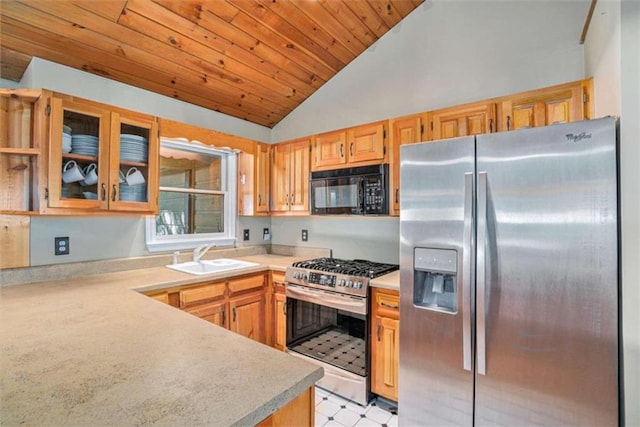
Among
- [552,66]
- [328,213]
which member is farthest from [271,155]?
[552,66]

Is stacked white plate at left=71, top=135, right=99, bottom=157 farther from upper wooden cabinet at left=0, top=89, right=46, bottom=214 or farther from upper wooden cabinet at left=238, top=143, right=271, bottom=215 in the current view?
upper wooden cabinet at left=238, top=143, right=271, bottom=215

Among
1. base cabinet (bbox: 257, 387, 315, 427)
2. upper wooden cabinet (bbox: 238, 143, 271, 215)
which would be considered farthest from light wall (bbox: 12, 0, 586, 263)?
base cabinet (bbox: 257, 387, 315, 427)

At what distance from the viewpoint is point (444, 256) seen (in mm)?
1611

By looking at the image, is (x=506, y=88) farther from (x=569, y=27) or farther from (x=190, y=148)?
(x=190, y=148)

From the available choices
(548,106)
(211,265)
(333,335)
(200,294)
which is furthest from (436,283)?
(211,265)

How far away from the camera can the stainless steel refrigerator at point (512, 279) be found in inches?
49.9

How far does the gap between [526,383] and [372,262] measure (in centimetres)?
140

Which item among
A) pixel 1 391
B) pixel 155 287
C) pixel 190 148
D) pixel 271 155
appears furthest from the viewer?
pixel 271 155

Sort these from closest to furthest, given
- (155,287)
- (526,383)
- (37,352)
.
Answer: (37,352) → (526,383) → (155,287)

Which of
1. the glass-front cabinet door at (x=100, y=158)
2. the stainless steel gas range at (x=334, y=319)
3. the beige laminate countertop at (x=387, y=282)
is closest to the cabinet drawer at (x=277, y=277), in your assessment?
the stainless steel gas range at (x=334, y=319)

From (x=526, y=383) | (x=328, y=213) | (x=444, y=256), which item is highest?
(x=328, y=213)

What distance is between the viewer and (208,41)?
2.20m

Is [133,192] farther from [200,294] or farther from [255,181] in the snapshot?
[255,181]

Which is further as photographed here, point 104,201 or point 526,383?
point 104,201
